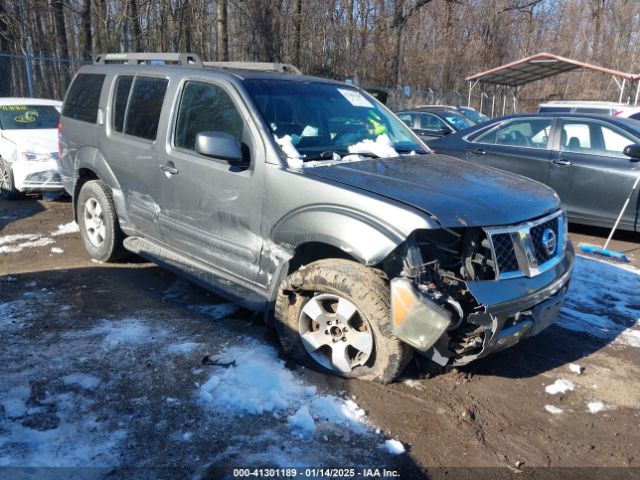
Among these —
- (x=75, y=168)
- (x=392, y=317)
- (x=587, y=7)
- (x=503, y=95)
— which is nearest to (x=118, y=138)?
(x=75, y=168)

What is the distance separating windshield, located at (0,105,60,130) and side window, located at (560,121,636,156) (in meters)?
8.08

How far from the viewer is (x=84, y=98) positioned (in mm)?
5441

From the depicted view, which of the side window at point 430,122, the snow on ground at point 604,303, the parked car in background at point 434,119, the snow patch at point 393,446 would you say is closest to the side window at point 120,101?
the snow patch at point 393,446

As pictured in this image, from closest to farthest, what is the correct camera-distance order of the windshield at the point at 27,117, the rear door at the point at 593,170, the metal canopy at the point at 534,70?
the rear door at the point at 593,170 < the windshield at the point at 27,117 < the metal canopy at the point at 534,70

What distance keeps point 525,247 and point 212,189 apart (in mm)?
2206

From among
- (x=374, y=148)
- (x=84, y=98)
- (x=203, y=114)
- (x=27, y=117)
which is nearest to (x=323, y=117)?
(x=374, y=148)

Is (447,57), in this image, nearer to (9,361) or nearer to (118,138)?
(118,138)

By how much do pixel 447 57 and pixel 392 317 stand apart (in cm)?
2903

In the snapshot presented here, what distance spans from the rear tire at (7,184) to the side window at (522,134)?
23.3ft

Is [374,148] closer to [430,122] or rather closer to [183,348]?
[183,348]

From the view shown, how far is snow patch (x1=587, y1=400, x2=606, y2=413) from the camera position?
326 cm

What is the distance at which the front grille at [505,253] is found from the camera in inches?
117

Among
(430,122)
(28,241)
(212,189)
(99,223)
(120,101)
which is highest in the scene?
(120,101)

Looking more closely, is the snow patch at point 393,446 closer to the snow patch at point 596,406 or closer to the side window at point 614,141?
the snow patch at point 596,406
